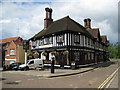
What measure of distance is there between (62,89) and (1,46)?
37.1 meters

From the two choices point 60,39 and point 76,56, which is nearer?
point 76,56

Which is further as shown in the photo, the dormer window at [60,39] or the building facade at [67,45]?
the dormer window at [60,39]

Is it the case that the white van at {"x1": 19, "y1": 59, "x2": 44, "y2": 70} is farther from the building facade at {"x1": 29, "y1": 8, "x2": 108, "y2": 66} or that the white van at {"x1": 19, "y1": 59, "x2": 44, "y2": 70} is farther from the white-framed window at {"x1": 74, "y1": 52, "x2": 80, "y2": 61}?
the white-framed window at {"x1": 74, "y1": 52, "x2": 80, "y2": 61}

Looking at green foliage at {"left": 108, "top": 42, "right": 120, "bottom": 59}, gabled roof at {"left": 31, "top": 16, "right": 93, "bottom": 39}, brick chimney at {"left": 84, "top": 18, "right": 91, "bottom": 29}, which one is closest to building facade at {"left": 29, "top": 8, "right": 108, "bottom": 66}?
gabled roof at {"left": 31, "top": 16, "right": 93, "bottom": 39}

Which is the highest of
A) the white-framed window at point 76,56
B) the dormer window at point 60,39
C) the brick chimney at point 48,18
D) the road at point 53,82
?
the brick chimney at point 48,18

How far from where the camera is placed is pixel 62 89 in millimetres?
7945

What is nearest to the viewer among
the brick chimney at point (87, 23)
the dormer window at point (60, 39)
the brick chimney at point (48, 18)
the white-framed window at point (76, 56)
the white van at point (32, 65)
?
the white van at point (32, 65)

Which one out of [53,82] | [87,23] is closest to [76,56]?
[53,82]

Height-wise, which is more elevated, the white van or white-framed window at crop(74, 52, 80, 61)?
white-framed window at crop(74, 52, 80, 61)

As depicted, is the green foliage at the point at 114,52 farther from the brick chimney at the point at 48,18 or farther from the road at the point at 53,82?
the road at the point at 53,82

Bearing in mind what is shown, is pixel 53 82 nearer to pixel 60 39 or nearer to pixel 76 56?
pixel 76 56

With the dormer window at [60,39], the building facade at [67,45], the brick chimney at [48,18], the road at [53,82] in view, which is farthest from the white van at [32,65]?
the brick chimney at [48,18]

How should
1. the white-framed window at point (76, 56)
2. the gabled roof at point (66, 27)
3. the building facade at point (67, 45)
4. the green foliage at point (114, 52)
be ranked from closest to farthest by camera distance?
the building facade at point (67, 45), the white-framed window at point (76, 56), the gabled roof at point (66, 27), the green foliage at point (114, 52)

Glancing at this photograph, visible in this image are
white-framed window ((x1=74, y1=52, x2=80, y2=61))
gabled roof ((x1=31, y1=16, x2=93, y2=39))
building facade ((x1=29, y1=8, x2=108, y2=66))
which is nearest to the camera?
building facade ((x1=29, y1=8, x2=108, y2=66))
